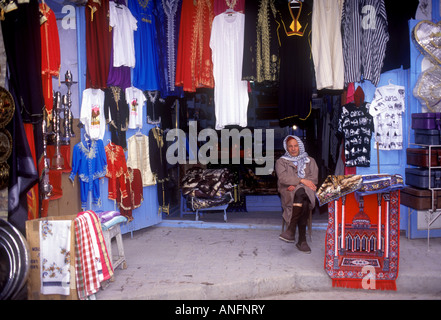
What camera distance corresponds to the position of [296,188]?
14.2 feet

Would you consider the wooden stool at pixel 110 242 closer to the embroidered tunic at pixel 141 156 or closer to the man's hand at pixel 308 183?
the embroidered tunic at pixel 141 156

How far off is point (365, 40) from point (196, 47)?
205 centimetres

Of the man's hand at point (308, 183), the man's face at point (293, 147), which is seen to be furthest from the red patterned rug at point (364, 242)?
the man's face at point (293, 147)

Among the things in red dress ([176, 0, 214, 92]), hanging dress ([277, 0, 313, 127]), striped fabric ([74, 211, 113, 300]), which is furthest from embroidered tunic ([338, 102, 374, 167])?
striped fabric ([74, 211, 113, 300])

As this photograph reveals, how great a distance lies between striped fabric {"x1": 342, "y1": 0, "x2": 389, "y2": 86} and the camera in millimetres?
4430

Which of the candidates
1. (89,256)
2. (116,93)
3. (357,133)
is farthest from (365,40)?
(89,256)

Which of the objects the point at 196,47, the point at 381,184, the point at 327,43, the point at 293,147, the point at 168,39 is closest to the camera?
the point at 381,184

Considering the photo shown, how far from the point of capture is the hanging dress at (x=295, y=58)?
14.7 feet

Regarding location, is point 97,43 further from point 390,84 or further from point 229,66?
point 390,84

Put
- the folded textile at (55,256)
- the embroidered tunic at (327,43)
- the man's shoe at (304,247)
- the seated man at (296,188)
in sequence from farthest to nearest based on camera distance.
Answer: the embroidered tunic at (327,43) < the seated man at (296,188) < the man's shoe at (304,247) < the folded textile at (55,256)

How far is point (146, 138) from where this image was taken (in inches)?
204

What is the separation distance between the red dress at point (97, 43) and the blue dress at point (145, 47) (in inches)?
18.5

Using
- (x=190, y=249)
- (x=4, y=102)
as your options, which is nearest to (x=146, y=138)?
(x=190, y=249)
